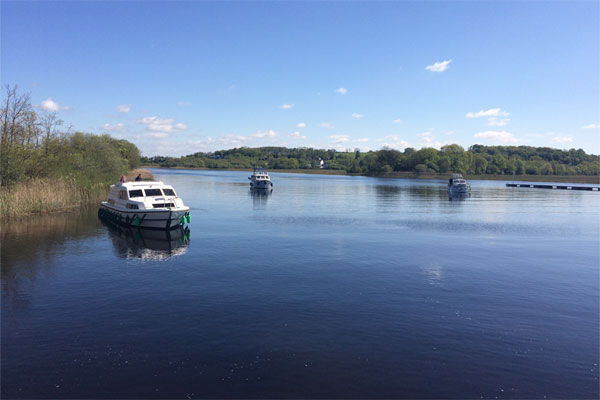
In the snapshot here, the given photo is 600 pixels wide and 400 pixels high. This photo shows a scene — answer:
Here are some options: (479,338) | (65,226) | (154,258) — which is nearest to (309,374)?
(479,338)

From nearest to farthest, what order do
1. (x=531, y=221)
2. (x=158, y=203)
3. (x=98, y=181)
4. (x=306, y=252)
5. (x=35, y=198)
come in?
1. (x=306, y=252)
2. (x=158, y=203)
3. (x=35, y=198)
4. (x=531, y=221)
5. (x=98, y=181)

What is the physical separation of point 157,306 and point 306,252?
11.4 meters

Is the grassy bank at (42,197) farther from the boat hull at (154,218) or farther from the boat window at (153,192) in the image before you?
the boat window at (153,192)

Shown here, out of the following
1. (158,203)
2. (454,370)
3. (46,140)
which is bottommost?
(454,370)

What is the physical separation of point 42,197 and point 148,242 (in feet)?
56.2

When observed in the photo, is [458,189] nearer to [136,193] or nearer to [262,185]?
[262,185]

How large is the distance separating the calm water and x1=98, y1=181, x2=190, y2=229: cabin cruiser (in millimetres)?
3174

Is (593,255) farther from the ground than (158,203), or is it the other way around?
(158,203)

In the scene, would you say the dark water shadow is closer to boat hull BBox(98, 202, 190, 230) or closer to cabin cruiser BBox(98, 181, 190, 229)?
cabin cruiser BBox(98, 181, 190, 229)

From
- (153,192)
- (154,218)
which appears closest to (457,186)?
(153,192)

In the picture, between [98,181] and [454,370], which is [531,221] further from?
[98,181]

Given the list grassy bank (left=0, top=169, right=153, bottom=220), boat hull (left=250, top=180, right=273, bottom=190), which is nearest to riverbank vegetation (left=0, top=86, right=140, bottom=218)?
grassy bank (left=0, top=169, right=153, bottom=220)

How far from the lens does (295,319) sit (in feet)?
44.0

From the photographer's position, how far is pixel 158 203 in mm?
31297
